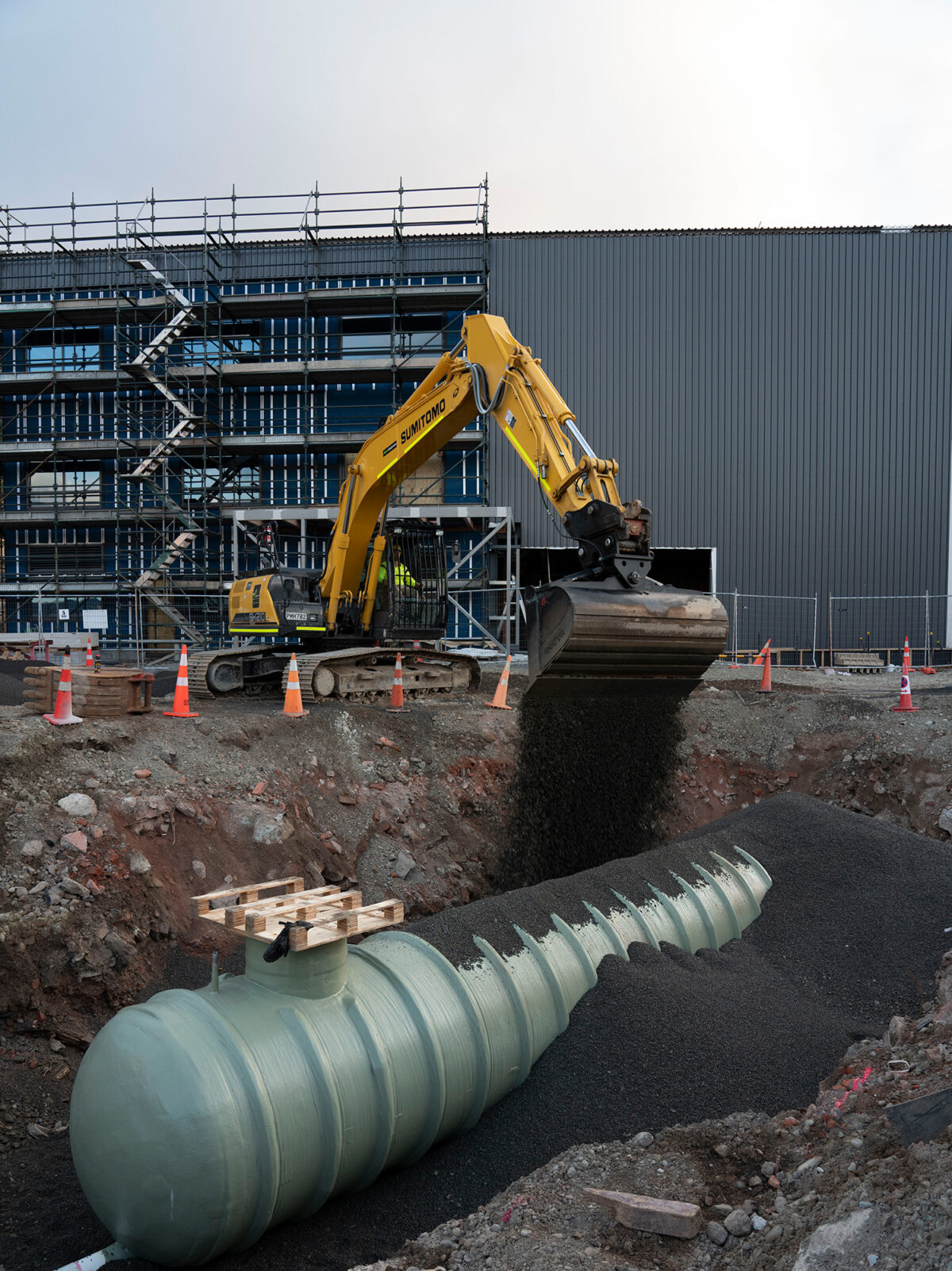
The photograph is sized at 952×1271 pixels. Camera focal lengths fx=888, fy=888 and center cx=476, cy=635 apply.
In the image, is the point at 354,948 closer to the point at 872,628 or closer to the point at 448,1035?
the point at 448,1035

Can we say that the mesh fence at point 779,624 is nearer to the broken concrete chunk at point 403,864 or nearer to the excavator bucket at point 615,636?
the broken concrete chunk at point 403,864

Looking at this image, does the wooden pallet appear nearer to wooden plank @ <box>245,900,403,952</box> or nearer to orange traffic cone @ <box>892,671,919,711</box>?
wooden plank @ <box>245,900,403,952</box>

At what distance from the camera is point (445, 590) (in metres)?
14.3

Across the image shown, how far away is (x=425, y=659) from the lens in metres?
14.6

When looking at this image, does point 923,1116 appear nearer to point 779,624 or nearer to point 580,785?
point 580,785

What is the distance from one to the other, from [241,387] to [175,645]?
312 inches

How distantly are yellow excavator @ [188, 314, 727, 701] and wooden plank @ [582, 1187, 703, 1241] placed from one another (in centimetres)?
514

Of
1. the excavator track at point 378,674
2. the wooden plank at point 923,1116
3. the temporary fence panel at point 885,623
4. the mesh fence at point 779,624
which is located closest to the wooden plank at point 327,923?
the wooden plank at point 923,1116

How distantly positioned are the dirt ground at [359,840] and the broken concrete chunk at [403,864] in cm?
2

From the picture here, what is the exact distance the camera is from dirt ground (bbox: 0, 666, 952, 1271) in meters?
3.68

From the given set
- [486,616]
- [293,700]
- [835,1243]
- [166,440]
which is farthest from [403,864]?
[166,440]

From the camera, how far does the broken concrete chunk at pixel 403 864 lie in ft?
31.4

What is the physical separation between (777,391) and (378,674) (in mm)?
16778

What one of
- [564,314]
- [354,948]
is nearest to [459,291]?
[564,314]
